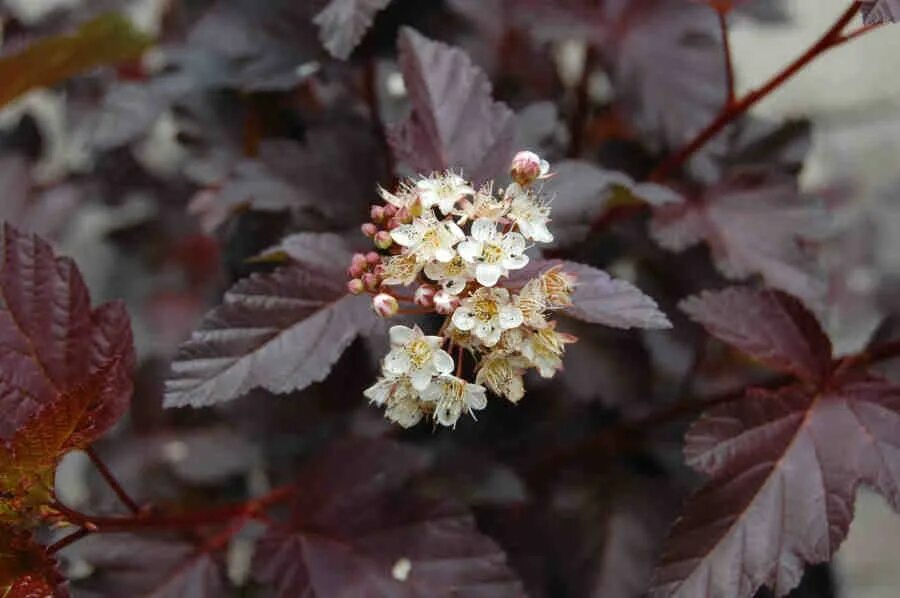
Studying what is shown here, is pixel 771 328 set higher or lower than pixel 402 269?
lower

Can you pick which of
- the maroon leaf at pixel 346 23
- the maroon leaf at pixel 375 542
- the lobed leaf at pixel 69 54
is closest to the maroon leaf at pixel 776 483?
the maroon leaf at pixel 375 542

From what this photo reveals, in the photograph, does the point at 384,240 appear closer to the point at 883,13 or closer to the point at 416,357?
the point at 416,357

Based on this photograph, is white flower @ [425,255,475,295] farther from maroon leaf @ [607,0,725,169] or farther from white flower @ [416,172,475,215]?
maroon leaf @ [607,0,725,169]

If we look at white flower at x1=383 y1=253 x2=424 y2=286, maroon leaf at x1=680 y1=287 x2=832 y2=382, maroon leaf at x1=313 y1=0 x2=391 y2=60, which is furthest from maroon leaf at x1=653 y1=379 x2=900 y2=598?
maroon leaf at x1=313 y1=0 x2=391 y2=60

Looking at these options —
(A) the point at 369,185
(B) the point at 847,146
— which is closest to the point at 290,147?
(A) the point at 369,185

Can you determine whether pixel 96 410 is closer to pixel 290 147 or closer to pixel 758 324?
pixel 290 147

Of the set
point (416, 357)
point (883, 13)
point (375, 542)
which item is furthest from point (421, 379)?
point (883, 13)

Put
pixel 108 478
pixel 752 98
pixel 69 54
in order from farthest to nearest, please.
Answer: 1. pixel 69 54
2. pixel 752 98
3. pixel 108 478
